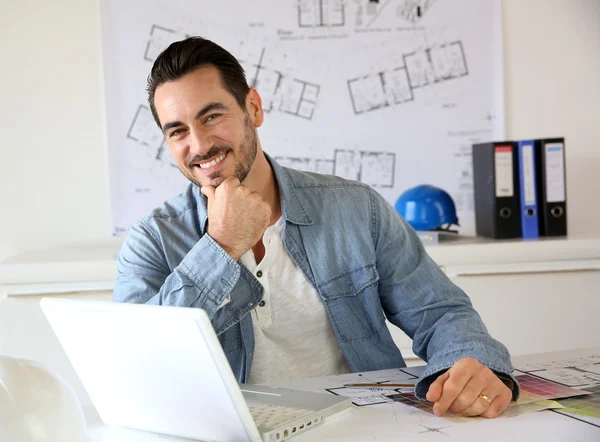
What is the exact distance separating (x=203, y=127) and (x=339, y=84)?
4.20ft

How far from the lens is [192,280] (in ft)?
4.58

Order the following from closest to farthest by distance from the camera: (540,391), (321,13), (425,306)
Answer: (540,391) → (425,306) → (321,13)

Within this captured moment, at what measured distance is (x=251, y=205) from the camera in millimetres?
1541

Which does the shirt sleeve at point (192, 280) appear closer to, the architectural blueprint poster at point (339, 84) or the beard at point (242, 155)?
the beard at point (242, 155)

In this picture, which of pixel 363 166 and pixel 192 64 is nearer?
pixel 192 64

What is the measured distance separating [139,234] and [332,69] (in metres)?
1.44

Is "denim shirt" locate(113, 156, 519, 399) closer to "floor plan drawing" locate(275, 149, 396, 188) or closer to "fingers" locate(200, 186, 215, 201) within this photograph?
"fingers" locate(200, 186, 215, 201)

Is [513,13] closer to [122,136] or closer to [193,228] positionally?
[122,136]

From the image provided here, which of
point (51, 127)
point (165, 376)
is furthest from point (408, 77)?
point (165, 376)

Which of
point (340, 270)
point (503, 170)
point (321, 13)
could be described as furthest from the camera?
point (321, 13)

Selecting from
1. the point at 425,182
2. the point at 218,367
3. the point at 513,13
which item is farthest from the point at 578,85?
the point at 218,367

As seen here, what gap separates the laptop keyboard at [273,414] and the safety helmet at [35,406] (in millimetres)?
272

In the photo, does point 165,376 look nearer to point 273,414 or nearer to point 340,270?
point 273,414

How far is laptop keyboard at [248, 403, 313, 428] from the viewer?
41.8 inches
